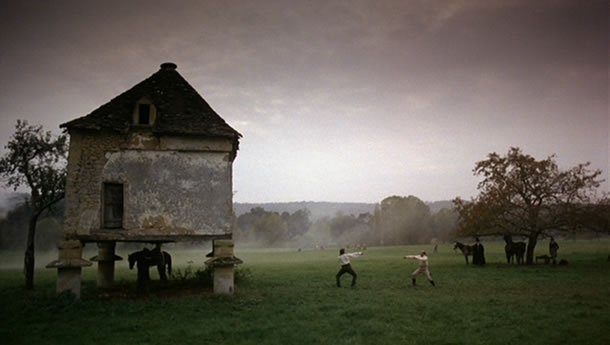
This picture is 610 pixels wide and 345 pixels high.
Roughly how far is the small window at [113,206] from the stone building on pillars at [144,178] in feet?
0.13

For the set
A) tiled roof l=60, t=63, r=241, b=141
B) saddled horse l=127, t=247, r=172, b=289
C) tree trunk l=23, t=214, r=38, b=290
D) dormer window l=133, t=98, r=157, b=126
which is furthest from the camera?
tree trunk l=23, t=214, r=38, b=290

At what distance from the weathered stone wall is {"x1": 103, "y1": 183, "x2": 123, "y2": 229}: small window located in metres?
0.29

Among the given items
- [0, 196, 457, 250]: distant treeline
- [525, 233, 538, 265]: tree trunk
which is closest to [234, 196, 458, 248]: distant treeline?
[0, 196, 457, 250]: distant treeline

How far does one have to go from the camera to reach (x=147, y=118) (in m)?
18.9

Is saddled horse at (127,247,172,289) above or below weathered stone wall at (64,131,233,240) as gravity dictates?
below

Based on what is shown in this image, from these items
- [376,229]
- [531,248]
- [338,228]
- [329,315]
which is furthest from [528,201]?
[338,228]

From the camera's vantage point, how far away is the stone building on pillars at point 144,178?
17516 mm

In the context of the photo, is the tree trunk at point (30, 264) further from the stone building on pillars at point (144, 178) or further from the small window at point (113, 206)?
the small window at point (113, 206)

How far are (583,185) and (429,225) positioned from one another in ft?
250

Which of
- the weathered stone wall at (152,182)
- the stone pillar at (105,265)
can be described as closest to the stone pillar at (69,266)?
the weathered stone wall at (152,182)

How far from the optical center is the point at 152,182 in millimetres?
18281

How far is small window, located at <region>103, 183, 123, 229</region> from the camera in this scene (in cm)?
1791

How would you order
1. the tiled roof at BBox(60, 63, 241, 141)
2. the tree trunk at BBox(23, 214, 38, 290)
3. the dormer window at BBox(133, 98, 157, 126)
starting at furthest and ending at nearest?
the tree trunk at BBox(23, 214, 38, 290), the dormer window at BBox(133, 98, 157, 126), the tiled roof at BBox(60, 63, 241, 141)

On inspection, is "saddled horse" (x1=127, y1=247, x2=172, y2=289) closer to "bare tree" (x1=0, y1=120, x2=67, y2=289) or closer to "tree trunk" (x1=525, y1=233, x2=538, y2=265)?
"bare tree" (x1=0, y1=120, x2=67, y2=289)
